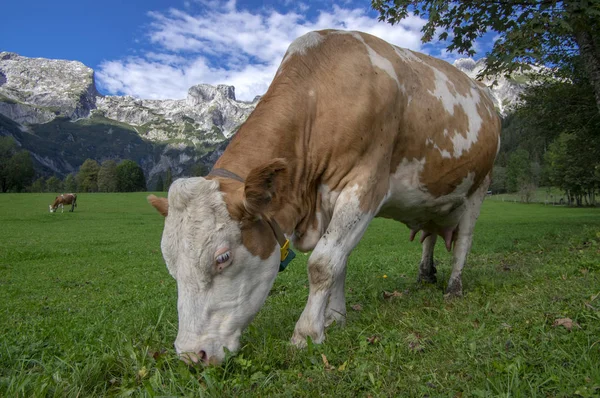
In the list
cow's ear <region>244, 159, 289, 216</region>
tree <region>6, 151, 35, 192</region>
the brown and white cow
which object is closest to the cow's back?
the brown and white cow

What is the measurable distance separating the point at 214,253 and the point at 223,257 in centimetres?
8

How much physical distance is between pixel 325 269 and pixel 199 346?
1.37 metres

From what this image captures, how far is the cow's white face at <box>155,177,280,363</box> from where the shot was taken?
337 cm

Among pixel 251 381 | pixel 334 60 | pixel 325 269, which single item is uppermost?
pixel 334 60

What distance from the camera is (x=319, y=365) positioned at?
3260mm

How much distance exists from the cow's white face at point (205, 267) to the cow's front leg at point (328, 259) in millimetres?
682

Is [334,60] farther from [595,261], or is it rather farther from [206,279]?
[595,261]

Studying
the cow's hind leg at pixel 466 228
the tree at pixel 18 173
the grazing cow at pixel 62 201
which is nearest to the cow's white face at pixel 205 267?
the cow's hind leg at pixel 466 228

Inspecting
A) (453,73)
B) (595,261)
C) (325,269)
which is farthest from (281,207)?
(595,261)

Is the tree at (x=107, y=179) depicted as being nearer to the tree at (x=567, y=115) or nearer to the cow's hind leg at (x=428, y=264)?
the tree at (x=567, y=115)

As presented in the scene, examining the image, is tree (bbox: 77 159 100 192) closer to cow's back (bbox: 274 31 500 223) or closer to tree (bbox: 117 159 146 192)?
tree (bbox: 117 159 146 192)

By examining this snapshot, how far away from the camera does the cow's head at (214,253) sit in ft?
11.0

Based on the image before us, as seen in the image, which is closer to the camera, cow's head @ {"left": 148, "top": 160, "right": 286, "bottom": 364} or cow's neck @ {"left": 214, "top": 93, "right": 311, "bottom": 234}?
cow's head @ {"left": 148, "top": 160, "right": 286, "bottom": 364}

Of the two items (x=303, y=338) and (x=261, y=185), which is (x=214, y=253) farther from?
(x=303, y=338)
